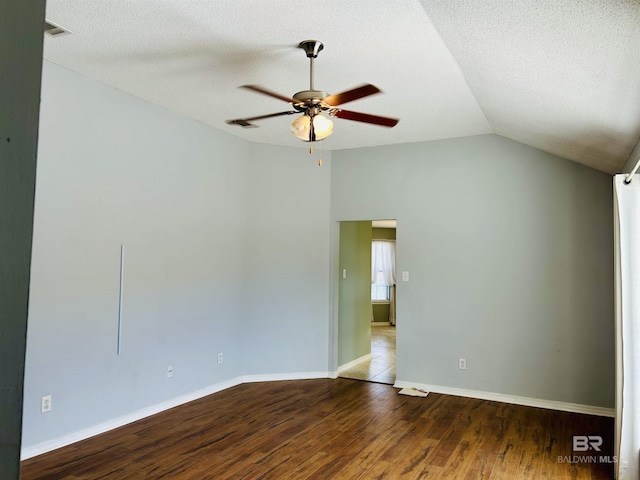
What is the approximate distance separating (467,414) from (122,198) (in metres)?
3.82

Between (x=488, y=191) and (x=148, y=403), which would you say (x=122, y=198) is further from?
(x=488, y=191)

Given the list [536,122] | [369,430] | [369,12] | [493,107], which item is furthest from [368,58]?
[369,430]

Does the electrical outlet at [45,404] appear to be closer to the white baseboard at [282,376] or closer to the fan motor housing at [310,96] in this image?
the white baseboard at [282,376]

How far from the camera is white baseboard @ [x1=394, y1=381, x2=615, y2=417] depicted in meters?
4.37

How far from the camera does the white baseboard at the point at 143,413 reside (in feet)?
11.0

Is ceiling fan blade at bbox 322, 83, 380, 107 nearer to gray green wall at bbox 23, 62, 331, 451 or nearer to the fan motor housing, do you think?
the fan motor housing

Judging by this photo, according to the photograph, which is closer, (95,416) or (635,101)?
(635,101)

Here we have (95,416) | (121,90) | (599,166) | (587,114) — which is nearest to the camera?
(587,114)

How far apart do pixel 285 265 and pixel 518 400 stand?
3.02m

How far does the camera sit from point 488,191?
5.00 m

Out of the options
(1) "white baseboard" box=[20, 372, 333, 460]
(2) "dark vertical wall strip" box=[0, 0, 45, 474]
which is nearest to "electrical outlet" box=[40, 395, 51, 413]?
(1) "white baseboard" box=[20, 372, 333, 460]

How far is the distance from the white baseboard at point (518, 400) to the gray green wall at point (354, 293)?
45.5 inches

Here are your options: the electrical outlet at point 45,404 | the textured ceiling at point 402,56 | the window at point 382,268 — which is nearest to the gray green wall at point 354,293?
the textured ceiling at point 402,56

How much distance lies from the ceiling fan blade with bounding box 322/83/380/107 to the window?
8.68 metres
